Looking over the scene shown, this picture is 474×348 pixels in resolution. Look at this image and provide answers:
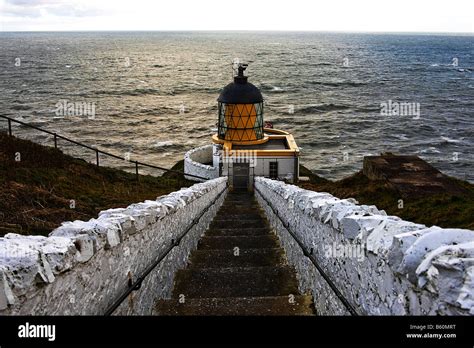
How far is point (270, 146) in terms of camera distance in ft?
97.9

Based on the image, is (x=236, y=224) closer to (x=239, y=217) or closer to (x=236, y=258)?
(x=239, y=217)

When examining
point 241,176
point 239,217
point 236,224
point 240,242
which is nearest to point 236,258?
point 240,242

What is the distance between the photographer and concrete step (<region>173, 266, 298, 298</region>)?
20.0 ft

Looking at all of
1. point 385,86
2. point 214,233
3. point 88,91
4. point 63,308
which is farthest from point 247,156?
point 385,86

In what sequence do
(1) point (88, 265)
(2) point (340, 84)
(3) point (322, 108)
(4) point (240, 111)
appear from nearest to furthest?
(1) point (88, 265), (4) point (240, 111), (3) point (322, 108), (2) point (340, 84)

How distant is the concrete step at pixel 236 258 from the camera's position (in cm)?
766

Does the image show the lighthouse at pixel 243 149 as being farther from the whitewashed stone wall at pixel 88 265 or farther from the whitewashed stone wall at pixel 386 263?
the whitewashed stone wall at pixel 386 263

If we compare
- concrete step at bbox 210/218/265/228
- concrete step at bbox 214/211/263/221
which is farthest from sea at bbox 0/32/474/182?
concrete step at bbox 210/218/265/228

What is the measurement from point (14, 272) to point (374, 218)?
285 centimetres

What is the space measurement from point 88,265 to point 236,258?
438cm

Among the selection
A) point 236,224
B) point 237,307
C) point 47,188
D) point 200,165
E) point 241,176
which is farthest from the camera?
point 200,165

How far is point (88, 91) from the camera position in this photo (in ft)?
267

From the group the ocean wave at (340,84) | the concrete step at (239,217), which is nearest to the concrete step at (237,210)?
the concrete step at (239,217)

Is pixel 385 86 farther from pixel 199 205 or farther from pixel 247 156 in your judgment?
pixel 199 205
